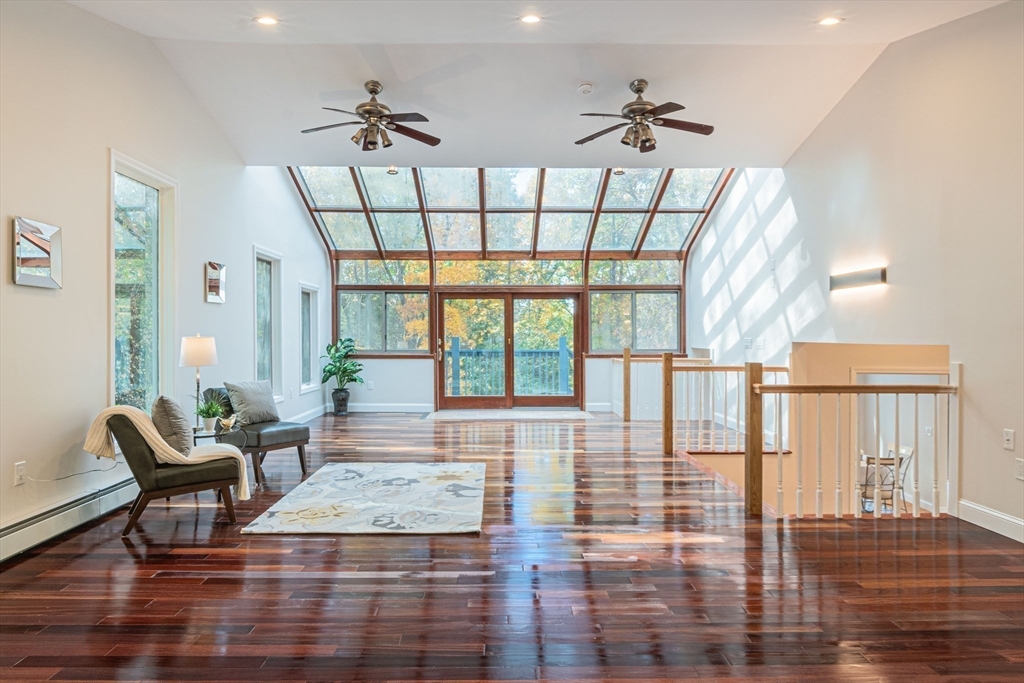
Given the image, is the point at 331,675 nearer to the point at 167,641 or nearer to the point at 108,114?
the point at 167,641

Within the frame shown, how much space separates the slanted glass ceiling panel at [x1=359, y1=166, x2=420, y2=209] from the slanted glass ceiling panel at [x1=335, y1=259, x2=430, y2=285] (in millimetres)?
1335

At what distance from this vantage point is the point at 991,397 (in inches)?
148

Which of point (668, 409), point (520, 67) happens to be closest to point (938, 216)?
point (668, 409)

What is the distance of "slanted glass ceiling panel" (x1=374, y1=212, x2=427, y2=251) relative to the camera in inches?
343

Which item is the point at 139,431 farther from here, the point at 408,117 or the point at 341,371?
the point at 341,371

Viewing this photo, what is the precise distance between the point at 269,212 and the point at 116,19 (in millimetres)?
3181

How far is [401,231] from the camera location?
9031 millimetres

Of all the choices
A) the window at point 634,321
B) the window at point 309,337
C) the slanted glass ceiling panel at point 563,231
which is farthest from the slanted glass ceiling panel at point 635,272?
the window at point 309,337

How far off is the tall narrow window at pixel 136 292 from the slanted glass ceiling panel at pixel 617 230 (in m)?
5.83

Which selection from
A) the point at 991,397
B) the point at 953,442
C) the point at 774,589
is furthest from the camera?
the point at 953,442

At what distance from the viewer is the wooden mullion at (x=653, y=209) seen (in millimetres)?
7883

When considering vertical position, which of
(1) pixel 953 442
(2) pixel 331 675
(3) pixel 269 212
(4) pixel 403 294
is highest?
(3) pixel 269 212

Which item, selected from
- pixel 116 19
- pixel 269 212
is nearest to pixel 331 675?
pixel 116 19

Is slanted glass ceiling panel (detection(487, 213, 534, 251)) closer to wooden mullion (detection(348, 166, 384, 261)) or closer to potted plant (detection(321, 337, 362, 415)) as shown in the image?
wooden mullion (detection(348, 166, 384, 261))
